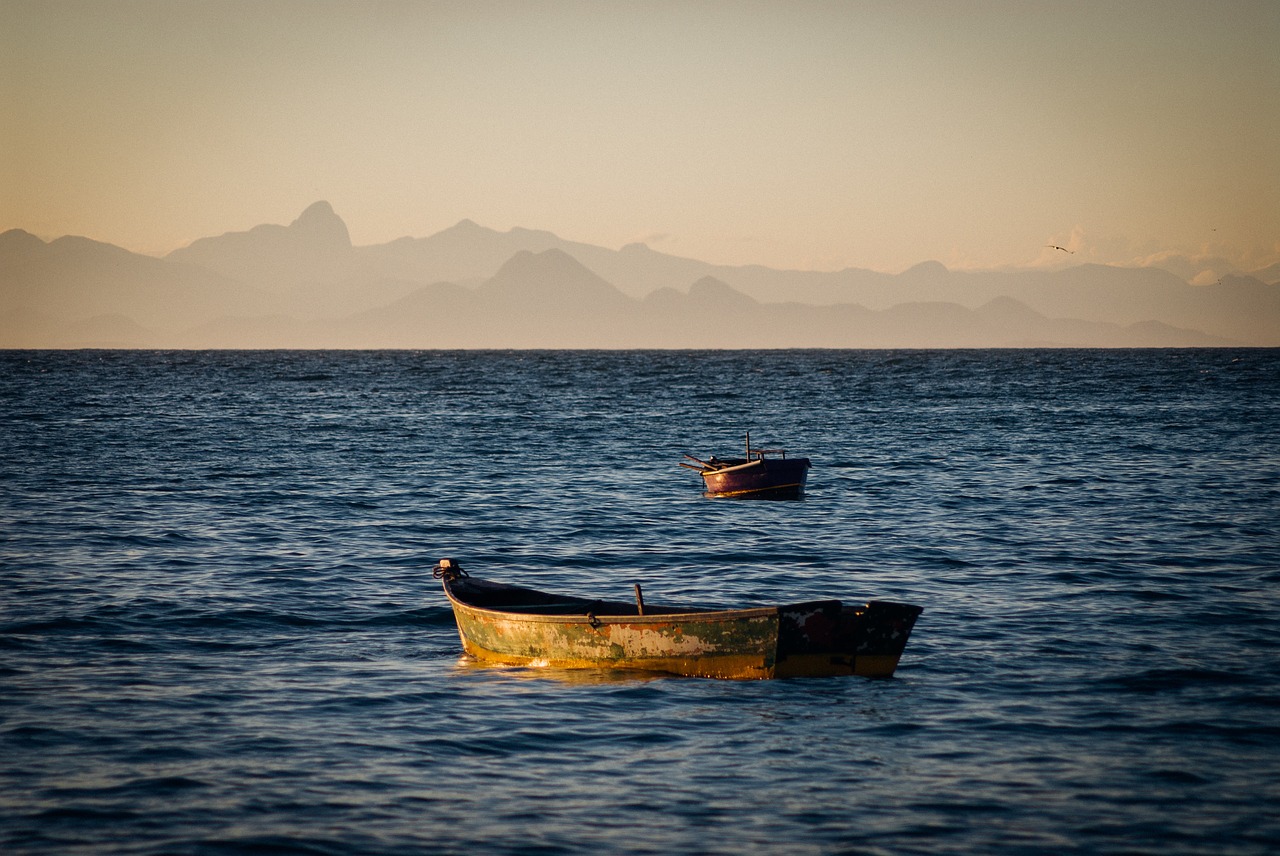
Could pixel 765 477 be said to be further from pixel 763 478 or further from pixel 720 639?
pixel 720 639

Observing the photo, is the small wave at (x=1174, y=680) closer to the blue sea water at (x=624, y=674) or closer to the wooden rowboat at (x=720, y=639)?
the blue sea water at (x=624, y=674)

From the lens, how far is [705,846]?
1104 centimetres

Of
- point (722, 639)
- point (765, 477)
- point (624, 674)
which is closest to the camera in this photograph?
point (722, 639)

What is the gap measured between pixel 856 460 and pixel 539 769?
37866 millimetres

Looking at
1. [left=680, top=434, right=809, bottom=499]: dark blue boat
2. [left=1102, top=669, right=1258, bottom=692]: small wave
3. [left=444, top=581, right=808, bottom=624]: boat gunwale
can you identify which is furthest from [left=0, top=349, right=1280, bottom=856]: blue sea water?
[left=444, top=581, right=808, bottom=624]: boat gunwale

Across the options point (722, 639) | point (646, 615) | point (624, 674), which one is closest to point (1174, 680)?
point (722, 639)

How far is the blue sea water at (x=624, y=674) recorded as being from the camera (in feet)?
38.7

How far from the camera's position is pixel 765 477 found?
1449 inches

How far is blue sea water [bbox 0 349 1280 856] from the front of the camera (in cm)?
1180

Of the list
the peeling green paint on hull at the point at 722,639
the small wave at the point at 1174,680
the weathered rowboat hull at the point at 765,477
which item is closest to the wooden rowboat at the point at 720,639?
the peeling green paint on hull at the point at 722,639

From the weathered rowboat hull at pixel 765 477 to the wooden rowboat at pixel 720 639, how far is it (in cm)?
1956

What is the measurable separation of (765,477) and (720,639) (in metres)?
21.1

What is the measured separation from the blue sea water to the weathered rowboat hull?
695 millimetres

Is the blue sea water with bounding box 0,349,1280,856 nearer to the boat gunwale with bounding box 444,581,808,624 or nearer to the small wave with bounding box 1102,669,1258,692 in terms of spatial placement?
the small wave with bounding box 1102,669,1258,692
